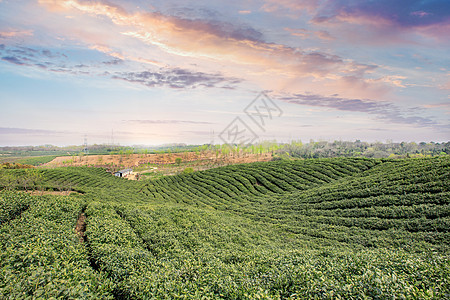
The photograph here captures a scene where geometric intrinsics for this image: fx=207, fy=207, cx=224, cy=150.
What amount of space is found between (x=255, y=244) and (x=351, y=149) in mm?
119672

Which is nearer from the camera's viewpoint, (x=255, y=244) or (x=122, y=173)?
(x=255, y=244)

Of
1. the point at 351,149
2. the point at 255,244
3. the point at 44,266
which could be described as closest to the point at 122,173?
the point at 255,244

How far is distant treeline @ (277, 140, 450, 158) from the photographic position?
89812 millimetres

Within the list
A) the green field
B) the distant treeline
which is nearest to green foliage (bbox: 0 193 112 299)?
the green field

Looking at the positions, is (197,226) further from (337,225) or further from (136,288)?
(337,225)

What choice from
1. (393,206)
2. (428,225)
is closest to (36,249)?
(428,225)

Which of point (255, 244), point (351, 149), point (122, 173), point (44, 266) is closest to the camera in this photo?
point (44, 266)

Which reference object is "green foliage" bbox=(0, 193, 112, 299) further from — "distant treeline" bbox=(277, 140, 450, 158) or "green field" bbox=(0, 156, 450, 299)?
"distant treeline" bbox=(277, 140, 450, 158)

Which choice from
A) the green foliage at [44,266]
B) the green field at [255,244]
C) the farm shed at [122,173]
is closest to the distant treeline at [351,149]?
the farm shed at [122,173]

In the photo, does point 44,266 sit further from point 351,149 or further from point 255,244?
point 351,149

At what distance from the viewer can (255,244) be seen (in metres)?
11.6

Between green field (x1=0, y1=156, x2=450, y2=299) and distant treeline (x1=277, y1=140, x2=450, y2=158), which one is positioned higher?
distant treeline (x1=277, y1=140, x2=450, y2=158)

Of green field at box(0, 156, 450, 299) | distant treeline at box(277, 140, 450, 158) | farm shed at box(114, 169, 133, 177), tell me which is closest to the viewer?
green field at box(0, 156, 450, 299)

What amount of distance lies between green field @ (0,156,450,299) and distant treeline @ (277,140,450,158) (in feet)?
219
